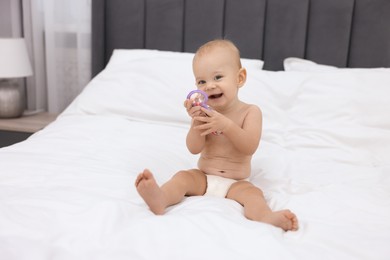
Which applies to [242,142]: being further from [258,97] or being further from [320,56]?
[320,56]

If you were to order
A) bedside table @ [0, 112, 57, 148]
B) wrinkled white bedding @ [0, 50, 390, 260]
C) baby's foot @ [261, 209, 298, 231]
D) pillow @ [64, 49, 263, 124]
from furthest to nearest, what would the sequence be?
1. bedside table @ [0, 112, 57, 148]
2. pillow @ [64, 49, 263, 124]
3. baby's foot @ [261, 209, 298, 231]
4. wrinkled white bedding @ [0, 50, 390, 260]

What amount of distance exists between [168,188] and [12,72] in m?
1.57

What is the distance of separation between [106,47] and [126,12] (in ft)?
0.77

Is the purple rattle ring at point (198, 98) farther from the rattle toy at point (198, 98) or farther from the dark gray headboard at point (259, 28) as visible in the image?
the dark gray headboard at point (259, 28)

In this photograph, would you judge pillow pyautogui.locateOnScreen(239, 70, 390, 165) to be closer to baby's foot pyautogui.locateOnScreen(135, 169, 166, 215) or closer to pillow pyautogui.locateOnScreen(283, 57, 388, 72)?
pillow pyautogui.locateOnScreen(283, 57, 388, 72)

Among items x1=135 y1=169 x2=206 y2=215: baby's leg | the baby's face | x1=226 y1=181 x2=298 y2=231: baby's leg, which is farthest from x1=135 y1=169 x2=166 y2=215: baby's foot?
the baby's face

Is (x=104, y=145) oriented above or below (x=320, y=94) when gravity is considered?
below

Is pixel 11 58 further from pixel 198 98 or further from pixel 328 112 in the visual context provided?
pixel 328 112

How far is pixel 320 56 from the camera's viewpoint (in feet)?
6.73

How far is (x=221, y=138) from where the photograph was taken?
128 centimetres

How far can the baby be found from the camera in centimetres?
110

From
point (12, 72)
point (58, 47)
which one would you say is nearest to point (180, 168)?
point (12, 72)

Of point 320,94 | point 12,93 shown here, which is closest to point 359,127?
point 320,94

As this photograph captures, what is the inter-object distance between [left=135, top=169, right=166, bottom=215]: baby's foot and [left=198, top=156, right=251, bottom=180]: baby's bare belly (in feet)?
1.04
